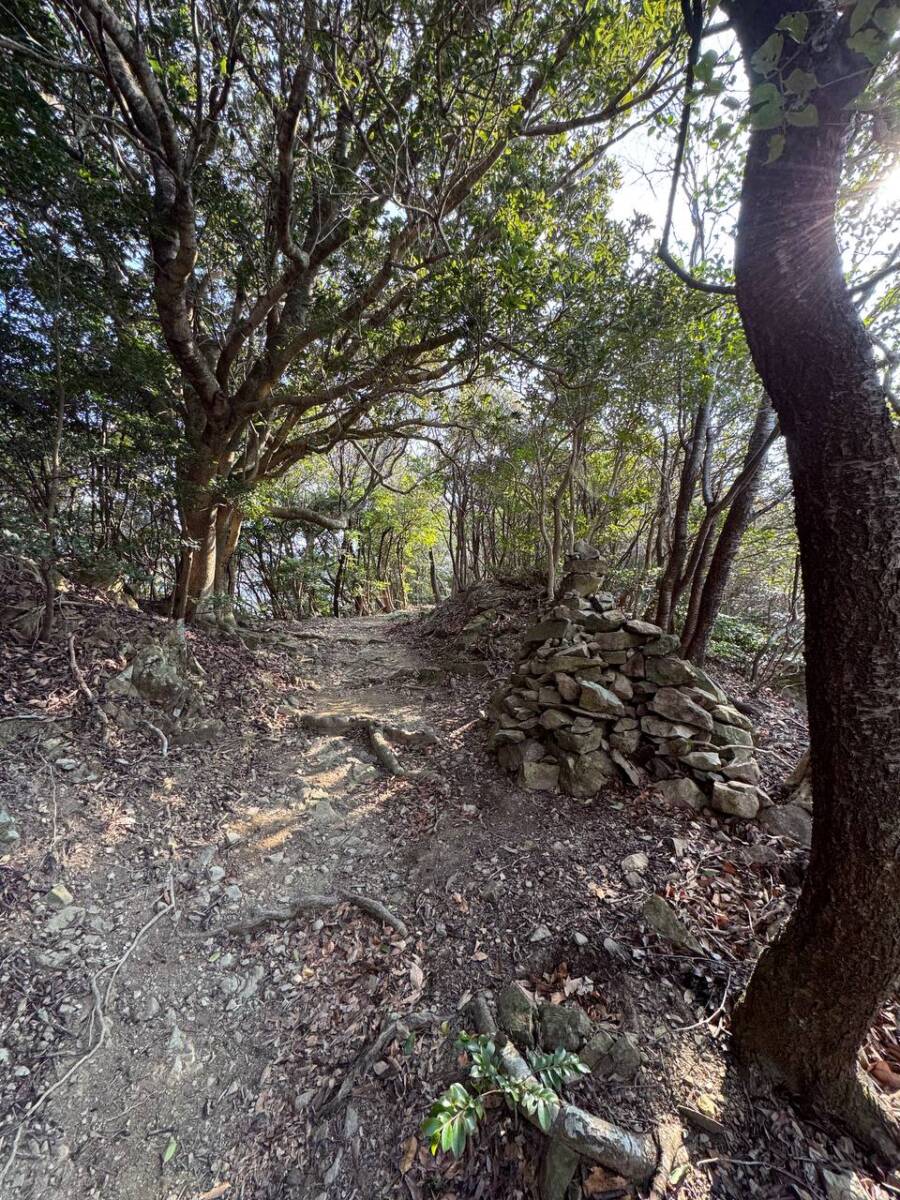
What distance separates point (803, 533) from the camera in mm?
1526

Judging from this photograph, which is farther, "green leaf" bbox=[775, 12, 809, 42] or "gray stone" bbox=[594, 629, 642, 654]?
"gray stone" bbox=[594, 629, 642, 654]

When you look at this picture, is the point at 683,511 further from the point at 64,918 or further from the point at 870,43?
the point at 64,918

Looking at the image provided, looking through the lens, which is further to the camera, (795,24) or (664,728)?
(664,728)

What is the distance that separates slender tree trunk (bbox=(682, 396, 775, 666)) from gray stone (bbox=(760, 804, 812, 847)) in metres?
2.25

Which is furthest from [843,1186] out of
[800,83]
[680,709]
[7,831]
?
[7,831]

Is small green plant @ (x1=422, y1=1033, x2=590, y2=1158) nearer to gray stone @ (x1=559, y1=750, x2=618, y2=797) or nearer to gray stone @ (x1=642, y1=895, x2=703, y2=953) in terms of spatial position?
gray stone @ (x1=642, y1=895, x2=703, y2=953)

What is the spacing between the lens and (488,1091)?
1625 mm

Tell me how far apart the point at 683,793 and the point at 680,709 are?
26.4 inches

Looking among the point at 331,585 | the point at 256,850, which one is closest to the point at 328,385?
the point at 256,850

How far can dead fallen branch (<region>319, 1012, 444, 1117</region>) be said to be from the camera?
1.90m

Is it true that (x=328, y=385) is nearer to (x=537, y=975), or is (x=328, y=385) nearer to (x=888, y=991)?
(x=537, y=975)

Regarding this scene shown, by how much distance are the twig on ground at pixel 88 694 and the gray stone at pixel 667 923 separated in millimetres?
4272

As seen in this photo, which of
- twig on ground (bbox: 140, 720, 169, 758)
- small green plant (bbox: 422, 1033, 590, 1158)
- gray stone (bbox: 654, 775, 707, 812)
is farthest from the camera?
twig on ground (bbox: 140, 720, 169, 758)

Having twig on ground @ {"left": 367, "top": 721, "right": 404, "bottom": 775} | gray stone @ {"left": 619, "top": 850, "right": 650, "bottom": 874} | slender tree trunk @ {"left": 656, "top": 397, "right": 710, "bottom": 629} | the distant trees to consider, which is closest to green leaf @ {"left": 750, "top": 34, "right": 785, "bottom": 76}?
the distant trees
